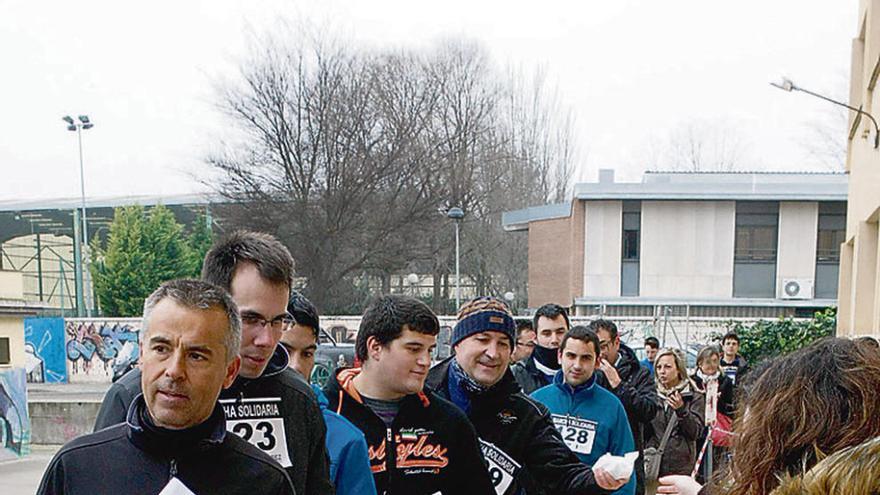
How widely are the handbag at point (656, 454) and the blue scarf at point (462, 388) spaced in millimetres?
3622

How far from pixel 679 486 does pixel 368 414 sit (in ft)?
4.03

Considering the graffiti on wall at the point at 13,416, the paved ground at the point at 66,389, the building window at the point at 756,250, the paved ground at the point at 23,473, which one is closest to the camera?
the paved ground at the point at 23,473

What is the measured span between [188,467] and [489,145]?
39072 millimetres

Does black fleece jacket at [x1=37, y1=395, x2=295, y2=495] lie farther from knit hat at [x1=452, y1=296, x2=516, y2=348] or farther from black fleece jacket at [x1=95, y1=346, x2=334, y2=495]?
knit hat at [x1=452, y1=296, x2=516, y2=348]

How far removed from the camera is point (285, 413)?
222cm

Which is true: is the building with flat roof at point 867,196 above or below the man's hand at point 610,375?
above

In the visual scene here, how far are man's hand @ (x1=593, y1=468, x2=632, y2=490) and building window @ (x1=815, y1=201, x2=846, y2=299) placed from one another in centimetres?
2894

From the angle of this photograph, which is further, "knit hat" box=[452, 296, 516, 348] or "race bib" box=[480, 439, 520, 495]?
"knit hat" box=[452, 296, 516, 348]

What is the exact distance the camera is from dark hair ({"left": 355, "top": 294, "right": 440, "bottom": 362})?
2.87m

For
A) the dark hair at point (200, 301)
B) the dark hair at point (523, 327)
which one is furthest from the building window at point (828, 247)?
the dark hair at point (200, 301)

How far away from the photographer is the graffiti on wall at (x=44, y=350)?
82.2 ft

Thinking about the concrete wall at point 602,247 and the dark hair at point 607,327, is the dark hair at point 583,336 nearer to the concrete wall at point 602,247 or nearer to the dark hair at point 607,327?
the dark hair at point 607,327

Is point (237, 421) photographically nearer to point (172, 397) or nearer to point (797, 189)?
point (172, 397)

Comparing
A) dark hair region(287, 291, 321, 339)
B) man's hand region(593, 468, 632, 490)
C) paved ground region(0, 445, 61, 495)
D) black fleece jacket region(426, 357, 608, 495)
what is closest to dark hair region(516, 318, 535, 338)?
black fleece jacket region(426, 357, 608, 495)
